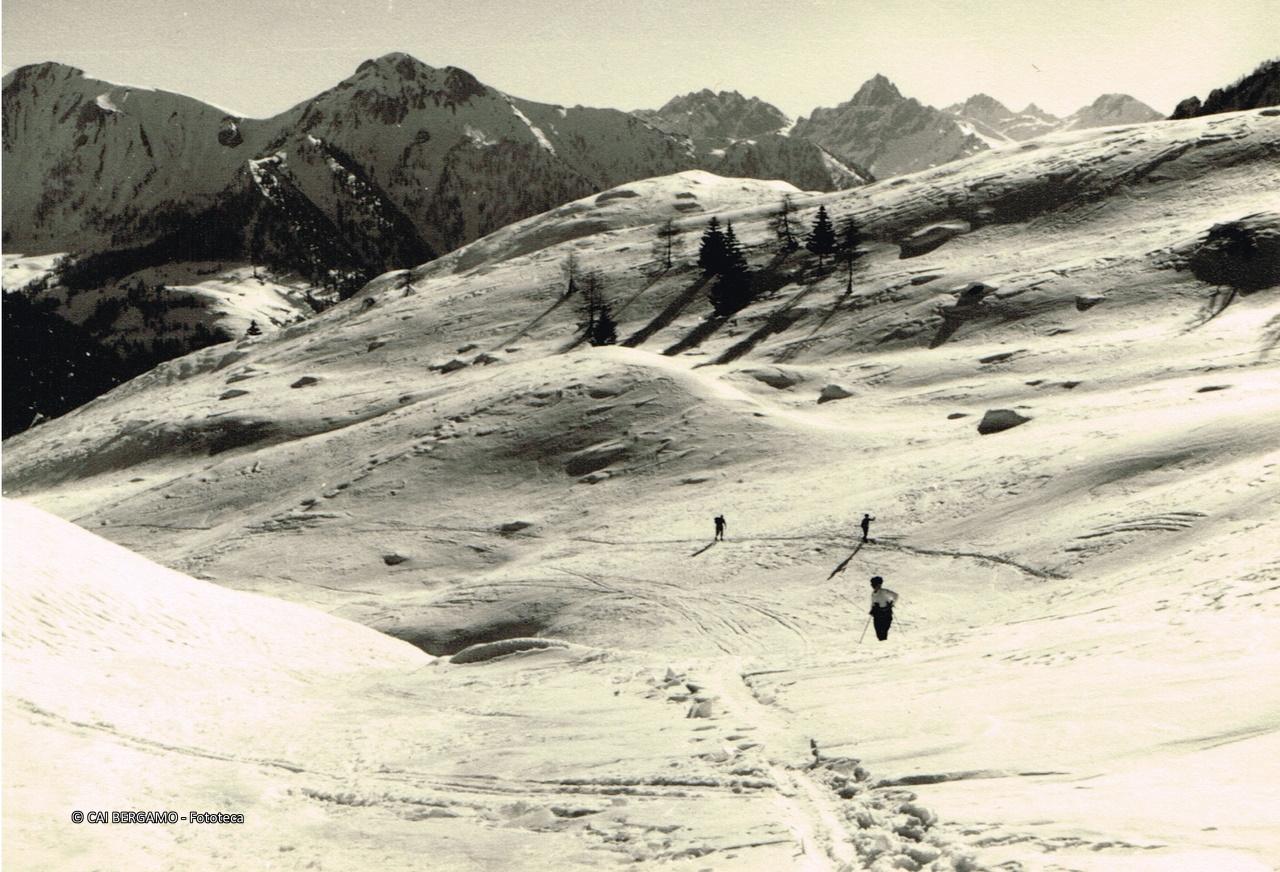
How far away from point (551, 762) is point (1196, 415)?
30556mm

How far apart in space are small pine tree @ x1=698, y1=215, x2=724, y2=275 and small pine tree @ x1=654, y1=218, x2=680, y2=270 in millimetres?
4886

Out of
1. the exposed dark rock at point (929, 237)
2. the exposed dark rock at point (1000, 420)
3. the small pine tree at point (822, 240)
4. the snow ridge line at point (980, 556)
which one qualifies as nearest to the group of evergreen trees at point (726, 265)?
the small pine tree at point (822, 240)

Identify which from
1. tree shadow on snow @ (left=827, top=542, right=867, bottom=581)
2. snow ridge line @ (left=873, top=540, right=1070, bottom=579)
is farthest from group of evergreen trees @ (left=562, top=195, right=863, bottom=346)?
snow ridge line @ (left=873, top=540, right=1070, bottom=579)

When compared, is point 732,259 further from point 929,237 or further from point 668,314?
point 929,237

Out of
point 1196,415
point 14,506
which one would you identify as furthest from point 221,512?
point 1196,415

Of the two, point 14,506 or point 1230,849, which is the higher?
point 14,506

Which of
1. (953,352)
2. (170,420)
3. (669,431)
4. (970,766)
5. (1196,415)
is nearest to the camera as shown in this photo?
(970,766)

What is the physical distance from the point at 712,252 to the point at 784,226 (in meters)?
12.9

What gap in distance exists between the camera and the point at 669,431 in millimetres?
48688

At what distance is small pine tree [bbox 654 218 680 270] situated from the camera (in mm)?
91875

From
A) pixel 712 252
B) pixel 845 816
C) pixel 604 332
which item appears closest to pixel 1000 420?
pixel 845 816

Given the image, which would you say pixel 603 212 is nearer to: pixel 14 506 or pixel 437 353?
pixel 437 353

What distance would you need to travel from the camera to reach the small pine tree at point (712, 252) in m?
84.5

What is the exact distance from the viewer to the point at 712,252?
280 ft
